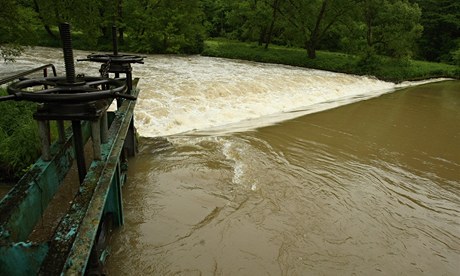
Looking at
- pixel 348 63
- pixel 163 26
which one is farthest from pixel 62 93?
pixel 163 26

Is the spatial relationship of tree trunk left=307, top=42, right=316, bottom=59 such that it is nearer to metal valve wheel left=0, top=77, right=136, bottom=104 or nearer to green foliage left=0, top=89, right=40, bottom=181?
green foliage left=0, top=89, right=40, bottom=181

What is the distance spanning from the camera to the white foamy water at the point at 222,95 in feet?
33.1

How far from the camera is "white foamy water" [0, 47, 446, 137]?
10.1 meters

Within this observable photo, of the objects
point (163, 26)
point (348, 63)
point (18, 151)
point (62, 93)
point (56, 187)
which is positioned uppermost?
point (163, 26)

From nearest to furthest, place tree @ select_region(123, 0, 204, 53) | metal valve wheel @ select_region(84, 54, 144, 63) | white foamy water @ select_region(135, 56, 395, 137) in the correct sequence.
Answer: metal valve wheel @ select_region(84, 54, 144, 63), white foamy water @ select_region(135, 56, 395, 137), tree @ select_region(123, 0, 204, 53)

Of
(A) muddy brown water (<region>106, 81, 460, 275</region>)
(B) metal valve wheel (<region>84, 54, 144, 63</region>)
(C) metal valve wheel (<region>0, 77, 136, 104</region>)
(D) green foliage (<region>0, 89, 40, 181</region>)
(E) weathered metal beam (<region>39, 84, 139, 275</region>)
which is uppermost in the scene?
(B) metal valve wheel (<region>84, 54, 144, 63</region>)

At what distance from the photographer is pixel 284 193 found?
235 inches

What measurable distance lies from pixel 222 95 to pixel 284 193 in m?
7.81

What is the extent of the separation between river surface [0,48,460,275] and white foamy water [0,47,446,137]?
10 cm

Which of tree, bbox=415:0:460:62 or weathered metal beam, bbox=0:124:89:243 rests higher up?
tree, bbox=415:0:460:62

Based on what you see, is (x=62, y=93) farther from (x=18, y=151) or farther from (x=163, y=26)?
(x=163, y=26)

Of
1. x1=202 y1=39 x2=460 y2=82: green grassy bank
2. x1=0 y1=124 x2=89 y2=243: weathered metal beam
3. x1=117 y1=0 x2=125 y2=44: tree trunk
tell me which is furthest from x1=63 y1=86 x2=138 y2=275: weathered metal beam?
x1=117 y1=0 x2=125 y2=44: tree trunk

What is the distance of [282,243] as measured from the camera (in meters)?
4.62

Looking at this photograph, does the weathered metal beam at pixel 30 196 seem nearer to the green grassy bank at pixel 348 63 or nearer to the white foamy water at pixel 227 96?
the white foamy water at pixel 227 96
